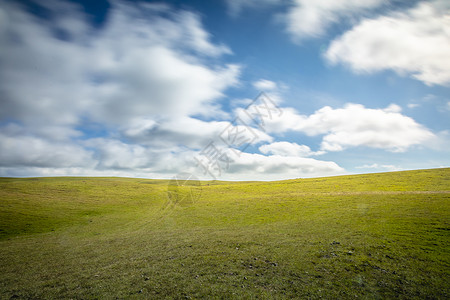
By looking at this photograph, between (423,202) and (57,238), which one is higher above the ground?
(423,202)

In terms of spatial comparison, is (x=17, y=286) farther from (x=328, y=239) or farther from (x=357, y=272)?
(x=328, y=239)

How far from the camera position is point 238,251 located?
17984 mm

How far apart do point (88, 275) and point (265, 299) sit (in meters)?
11.3

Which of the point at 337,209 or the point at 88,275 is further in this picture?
the point at 337,209

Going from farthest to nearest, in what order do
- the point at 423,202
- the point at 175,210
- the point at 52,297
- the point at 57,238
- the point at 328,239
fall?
the point at 175,210, the point at 423,202, the point at 57,238, the point at 328,239, the point at 52,297

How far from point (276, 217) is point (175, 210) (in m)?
20.0

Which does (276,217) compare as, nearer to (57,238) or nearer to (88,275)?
(88,275)

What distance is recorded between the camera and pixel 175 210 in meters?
43.2

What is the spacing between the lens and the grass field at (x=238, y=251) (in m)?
11.8

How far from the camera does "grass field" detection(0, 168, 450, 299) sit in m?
11.8

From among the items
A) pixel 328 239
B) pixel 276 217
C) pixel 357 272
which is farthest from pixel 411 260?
pixel 276 217

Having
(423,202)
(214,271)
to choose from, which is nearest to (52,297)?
(214,271)

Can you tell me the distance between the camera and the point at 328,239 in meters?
19.9

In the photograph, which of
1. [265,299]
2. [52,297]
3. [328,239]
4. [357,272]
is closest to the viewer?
[265,299]
